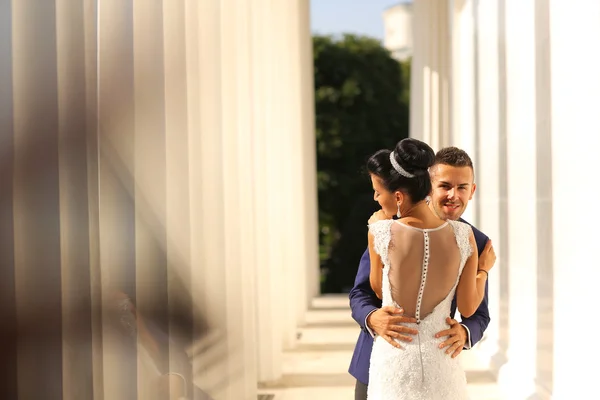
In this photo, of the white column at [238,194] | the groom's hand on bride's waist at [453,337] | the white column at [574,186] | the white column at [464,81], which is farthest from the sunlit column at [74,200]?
the white column at [464,81]

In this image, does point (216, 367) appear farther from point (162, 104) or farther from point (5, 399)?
point (5, 399)

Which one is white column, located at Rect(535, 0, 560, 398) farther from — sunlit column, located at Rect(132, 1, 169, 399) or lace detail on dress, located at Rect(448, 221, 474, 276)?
sunlit column, located at Rect(132, 1, 169, 399)

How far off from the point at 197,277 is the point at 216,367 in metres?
0.50

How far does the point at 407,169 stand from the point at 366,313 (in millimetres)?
381

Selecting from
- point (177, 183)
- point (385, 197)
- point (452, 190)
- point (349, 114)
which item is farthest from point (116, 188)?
point (349, 114)

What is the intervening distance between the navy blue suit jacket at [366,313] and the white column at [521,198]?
5.64 feet

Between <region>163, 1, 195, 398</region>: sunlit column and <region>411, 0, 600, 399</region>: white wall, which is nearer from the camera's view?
<region>163, 1, 195, 398</region>: sunlit column

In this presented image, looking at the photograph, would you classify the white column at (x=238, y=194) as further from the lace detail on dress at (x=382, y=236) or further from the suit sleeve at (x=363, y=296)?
Answer: the lace detail on dress at (x=382, y=236)

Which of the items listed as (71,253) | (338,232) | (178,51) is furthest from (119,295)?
(338,232)

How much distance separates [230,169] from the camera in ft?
9.66

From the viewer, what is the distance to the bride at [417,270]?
1.55m

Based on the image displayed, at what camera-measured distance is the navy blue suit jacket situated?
5.55ft

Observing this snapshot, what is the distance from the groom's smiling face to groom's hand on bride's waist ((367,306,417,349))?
0.34 m

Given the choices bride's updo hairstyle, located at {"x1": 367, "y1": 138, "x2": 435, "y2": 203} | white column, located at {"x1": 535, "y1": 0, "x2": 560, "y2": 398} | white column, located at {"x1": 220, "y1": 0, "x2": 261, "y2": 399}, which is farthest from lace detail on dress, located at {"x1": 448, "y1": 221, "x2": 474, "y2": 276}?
white column, located at {"x1": 535, "y1": 0, "x2": 560, "y2": 398}
